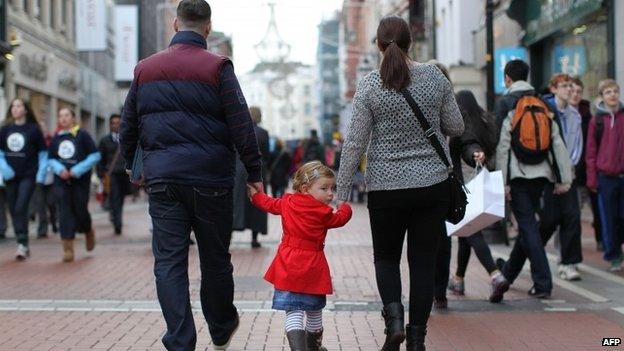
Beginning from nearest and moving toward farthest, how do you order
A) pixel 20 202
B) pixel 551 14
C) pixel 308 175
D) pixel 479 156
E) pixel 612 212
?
pixel 308 175, pixel 479 156, pixel 612 212, pixel 20 202, pixel 551 14

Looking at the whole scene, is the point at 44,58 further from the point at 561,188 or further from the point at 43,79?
Result: the point at 561,188

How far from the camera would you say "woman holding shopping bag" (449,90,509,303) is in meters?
7.66

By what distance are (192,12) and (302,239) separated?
1.34 metres

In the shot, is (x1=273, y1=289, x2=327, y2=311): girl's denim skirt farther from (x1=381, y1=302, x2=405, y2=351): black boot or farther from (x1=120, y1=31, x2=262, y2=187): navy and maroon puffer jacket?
(x1=120, y1=31, x2=262, y2=187): navy and maroon puffer jacket

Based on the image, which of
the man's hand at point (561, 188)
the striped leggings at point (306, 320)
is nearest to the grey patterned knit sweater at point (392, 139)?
the striped leggings at point (306, 320)

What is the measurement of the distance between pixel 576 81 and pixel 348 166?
5199mm

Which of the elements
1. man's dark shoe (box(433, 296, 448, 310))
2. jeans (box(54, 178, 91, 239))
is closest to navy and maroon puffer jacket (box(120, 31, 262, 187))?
man's dark shoe (box(433, 296, 448, 310))

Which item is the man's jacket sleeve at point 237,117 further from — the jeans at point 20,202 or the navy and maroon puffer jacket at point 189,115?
the jeans at point 20,202

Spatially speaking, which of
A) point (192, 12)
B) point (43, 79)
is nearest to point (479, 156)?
Answer: point (192, 12)

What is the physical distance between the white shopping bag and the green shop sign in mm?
10596

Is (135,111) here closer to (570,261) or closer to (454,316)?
(454,316)

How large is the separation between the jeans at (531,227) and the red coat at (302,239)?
10.2 feet

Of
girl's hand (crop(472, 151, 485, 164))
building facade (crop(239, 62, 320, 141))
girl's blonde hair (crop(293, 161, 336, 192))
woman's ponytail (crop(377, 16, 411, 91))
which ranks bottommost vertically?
girl's blonde hair (crop(293, 161, 336, 192))

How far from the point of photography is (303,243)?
5719 mm
